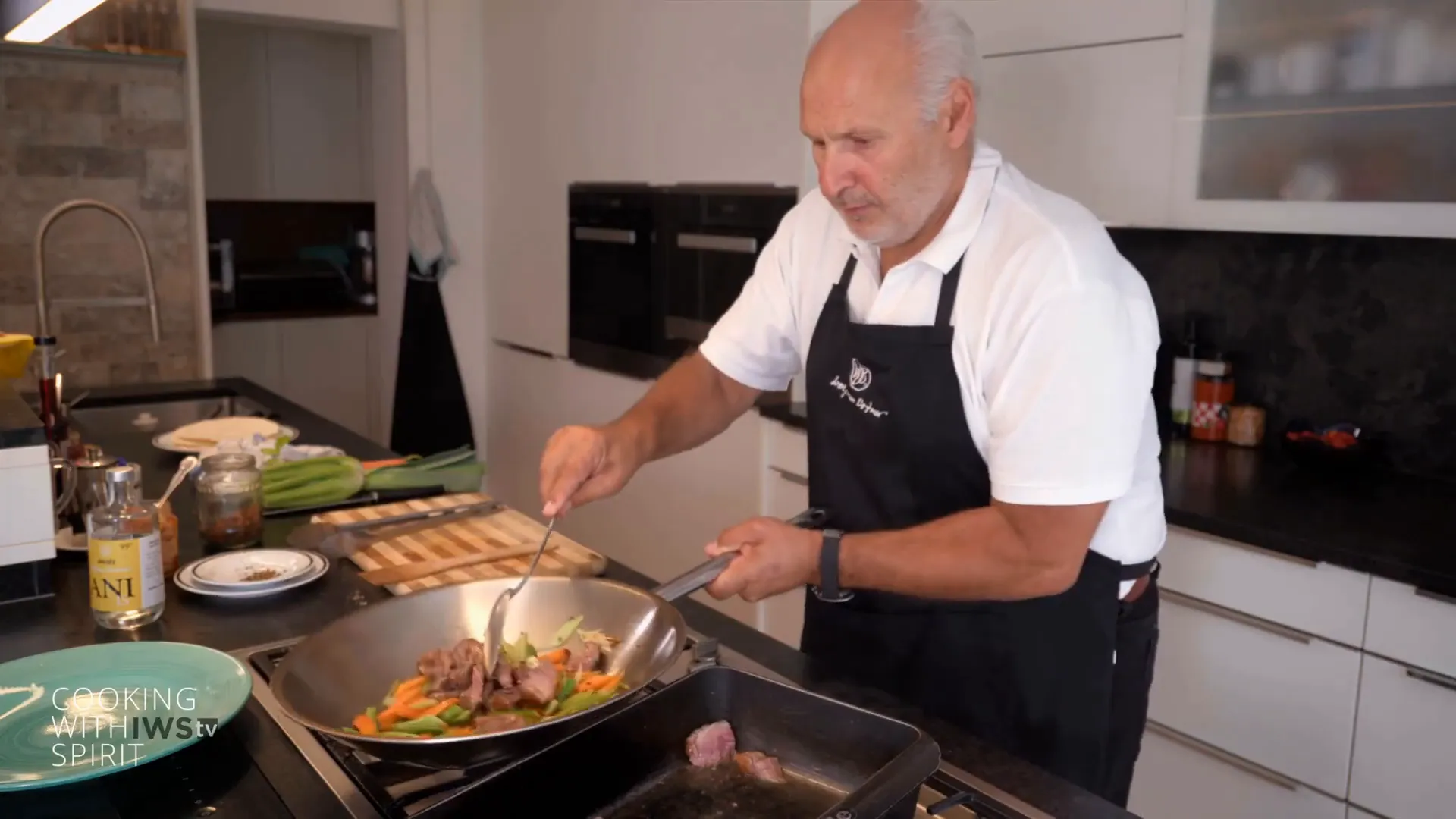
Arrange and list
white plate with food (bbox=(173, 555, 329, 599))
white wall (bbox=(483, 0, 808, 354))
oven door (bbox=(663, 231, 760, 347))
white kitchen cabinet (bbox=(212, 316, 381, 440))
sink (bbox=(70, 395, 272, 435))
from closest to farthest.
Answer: white plate with food (bbox=(173, 555, 329, 599)) < sink (bbox=(70, 395, 272, 435)) < white wall (bbox=(483, 0, 808, 354)) < oven door (bbox=(663, 231, 760, 347)) < white kitchen cabinet (bbox=(212, 316, 381, 440))

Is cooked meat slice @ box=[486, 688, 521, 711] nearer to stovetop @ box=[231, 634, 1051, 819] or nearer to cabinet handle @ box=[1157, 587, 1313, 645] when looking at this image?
stovetop @ box=[231, 634, 1051, 819]

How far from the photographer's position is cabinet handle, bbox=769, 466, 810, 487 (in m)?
2.49

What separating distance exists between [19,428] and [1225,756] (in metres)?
1.83

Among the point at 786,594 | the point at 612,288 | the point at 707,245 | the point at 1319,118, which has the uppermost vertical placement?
the point at 1319,118

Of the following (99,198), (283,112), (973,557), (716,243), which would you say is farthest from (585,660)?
(283,112)

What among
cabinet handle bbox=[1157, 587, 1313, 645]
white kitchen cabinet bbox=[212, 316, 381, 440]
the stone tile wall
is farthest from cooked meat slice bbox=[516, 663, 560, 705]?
white kitchen cabinet bbox=[212, 316, 381, 440]

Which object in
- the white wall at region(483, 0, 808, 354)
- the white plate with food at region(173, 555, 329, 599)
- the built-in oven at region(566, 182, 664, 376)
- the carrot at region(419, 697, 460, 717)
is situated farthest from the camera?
the built-in oven at region(566, 182, 664, 376)

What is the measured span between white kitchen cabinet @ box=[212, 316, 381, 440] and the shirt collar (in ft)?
12.0

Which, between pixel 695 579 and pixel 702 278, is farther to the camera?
pixel 702 278

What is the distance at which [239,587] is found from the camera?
1.34 m

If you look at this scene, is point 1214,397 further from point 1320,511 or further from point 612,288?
point 612,288

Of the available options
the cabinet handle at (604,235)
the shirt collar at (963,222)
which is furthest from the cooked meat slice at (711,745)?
the cabinet handle at (604,235)

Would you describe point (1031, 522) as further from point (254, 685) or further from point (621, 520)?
point (621, 520)

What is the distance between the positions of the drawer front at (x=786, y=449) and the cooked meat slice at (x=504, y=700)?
57.6 inches
